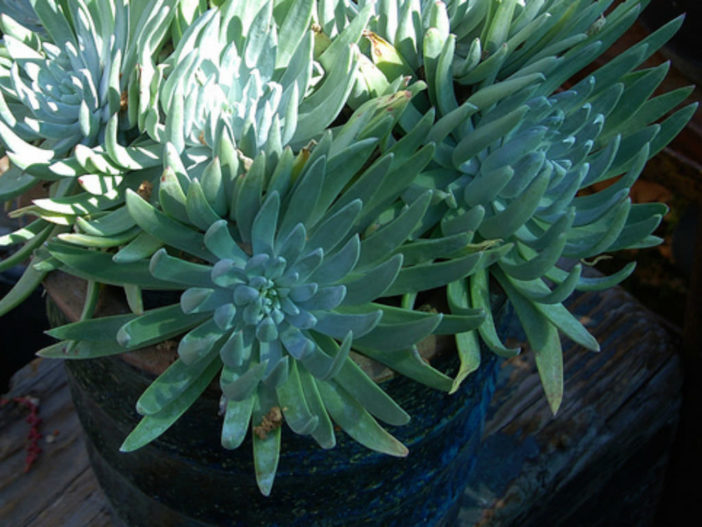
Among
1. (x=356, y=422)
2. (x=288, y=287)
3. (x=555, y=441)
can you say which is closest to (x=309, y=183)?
(x=288, y=287)

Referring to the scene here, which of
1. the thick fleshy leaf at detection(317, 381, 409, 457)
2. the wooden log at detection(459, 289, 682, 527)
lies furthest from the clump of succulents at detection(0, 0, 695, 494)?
the wooden log at detection(459, 289, 682, 527)

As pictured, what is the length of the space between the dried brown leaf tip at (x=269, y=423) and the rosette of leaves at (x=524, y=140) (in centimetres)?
14

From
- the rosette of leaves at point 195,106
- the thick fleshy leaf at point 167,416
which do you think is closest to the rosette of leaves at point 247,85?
the rosette of leaves at point 195,106

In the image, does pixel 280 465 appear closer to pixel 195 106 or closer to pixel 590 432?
pixel 195 106

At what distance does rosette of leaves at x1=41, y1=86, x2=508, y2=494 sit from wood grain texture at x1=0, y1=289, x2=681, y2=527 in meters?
0.47

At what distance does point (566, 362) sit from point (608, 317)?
0.11 metres

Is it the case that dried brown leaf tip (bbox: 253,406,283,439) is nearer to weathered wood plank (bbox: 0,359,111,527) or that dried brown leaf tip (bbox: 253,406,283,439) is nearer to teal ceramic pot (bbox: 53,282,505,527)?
teal ceramic pot (bbox: 53,282,505,527)

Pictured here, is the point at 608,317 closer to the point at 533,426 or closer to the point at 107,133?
the point at 533,426

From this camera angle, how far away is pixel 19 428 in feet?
3.57

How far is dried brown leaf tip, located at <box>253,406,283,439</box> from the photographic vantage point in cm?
57

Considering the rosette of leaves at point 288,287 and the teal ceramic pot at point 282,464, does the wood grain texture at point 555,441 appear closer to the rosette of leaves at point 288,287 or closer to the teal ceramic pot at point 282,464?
the teal ceramic pot at point 282,464

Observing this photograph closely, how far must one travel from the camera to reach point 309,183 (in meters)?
0.53

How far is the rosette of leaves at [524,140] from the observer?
590 mm

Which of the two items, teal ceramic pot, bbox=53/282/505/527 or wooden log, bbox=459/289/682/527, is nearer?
teal ceramic pot, bbox=53/282/505/527
